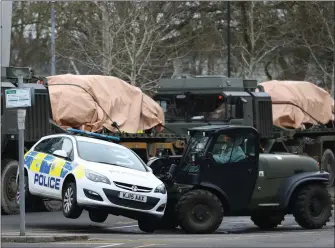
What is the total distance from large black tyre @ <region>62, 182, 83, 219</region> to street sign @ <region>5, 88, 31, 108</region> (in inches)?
80.0

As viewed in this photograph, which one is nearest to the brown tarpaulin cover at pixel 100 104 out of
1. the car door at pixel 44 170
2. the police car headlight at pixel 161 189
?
the car door at pixel 44 170

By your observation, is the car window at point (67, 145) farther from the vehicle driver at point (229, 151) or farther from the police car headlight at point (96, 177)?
the vehicle driver at point (229, 151)

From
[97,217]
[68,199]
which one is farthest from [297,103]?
[68,199]

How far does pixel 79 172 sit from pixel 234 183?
120 inches

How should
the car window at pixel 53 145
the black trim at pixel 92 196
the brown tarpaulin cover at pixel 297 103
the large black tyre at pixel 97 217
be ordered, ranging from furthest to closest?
the brown tarpaulin cover at pixel 297 103 < the car window at pixel 53 145 < the large black tyre at pixel 97 217 < the black trim at pixel 92 196

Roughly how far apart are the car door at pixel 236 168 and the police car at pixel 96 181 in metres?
1.15

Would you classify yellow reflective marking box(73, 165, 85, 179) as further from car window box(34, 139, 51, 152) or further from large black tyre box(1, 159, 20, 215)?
large black tyre box(1, 159, 20, 215)

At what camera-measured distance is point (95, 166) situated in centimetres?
1587

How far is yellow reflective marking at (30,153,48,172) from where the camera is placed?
17047mm

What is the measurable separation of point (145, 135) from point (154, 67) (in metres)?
12.2

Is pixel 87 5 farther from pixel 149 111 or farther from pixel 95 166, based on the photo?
pixel 95 166

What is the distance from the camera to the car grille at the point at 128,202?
15507 mm

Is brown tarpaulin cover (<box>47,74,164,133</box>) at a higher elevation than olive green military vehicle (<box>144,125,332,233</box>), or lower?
higher

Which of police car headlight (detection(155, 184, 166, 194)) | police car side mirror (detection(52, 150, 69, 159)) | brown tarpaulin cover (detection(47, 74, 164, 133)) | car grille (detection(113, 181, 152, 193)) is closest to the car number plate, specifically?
car grille (detection(113, 181, 152, 193))
